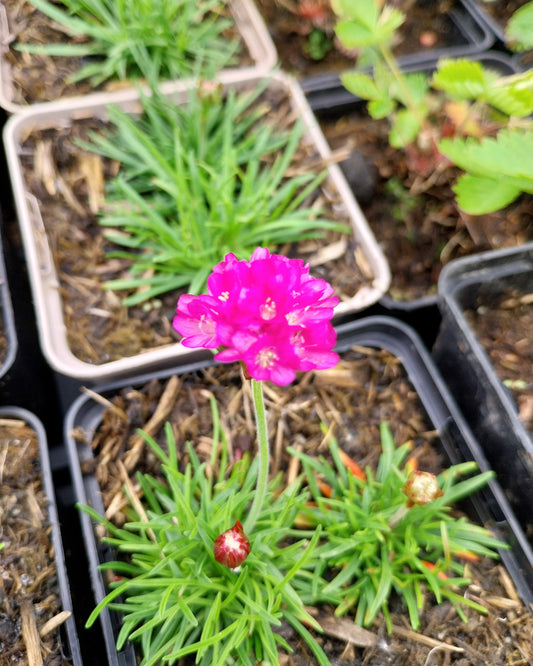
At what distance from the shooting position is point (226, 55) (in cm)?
198

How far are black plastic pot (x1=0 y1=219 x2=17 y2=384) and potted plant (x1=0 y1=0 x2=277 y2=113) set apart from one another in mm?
603

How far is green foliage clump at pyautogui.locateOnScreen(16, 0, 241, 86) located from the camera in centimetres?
181

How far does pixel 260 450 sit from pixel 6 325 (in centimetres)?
81

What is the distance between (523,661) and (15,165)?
66.4 inches

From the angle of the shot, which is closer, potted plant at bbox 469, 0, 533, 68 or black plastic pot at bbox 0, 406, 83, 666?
black plastic pot at bbox 0, 406, 83, 666

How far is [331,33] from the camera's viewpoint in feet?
7.30

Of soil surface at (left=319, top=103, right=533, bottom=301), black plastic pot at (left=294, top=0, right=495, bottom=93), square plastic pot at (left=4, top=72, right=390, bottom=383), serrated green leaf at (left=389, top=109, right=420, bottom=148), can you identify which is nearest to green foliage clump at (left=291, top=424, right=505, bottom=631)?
square plastic pot at (left=4, top=72, right=390, bottom=383)

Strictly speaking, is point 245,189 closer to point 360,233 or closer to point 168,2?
point 360,233

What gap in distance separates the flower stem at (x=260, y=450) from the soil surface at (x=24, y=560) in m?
0.42

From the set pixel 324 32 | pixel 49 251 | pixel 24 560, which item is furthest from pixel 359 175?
pixel 24 560

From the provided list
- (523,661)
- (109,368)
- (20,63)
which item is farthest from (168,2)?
(523,661)

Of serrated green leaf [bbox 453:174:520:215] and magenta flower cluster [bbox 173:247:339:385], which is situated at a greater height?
serrated green leaf [bbox 453:174:520:215]

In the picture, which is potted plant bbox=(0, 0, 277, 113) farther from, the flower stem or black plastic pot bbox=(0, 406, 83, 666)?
the flower stem

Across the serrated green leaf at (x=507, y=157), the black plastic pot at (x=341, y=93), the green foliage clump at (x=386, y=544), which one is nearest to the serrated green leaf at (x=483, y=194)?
the serrated green leaf at (x=507, y=157)
